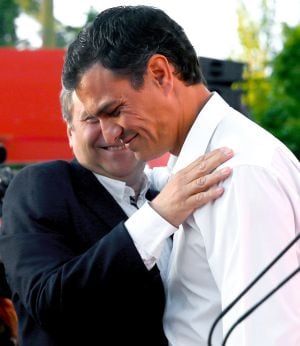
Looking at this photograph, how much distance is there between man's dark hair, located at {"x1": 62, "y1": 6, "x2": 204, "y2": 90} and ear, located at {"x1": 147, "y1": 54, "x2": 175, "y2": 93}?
0.01 metres

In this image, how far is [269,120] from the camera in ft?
82.9

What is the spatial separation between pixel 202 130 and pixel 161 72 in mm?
153

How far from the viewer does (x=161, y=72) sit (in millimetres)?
2051

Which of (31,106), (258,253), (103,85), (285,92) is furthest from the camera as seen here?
(285,92)

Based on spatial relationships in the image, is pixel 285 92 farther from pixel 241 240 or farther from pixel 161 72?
pixel 241 240

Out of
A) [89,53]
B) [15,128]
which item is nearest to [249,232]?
[89,53]

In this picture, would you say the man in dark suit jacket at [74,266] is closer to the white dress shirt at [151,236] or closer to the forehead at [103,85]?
the white dress shirt at [151,236]

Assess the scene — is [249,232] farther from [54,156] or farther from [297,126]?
[297,126]

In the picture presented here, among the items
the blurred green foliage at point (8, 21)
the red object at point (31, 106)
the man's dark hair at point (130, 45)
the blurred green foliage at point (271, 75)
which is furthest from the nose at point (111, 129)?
the blurred green foliage at point (271, 75)

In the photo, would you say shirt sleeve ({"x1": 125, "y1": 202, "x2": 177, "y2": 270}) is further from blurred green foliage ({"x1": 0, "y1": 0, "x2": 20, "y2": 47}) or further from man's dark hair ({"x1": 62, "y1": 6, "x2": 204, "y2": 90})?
blurred green foliage ({"x1": 0, "y1": 0, "x2": 20, "y2": 47})

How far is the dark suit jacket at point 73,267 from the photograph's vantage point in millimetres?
2193

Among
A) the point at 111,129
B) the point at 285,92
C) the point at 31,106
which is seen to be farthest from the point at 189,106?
the point at 285,92

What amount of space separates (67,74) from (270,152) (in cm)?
50

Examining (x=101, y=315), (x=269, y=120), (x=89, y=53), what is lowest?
(x=269, y=120)
